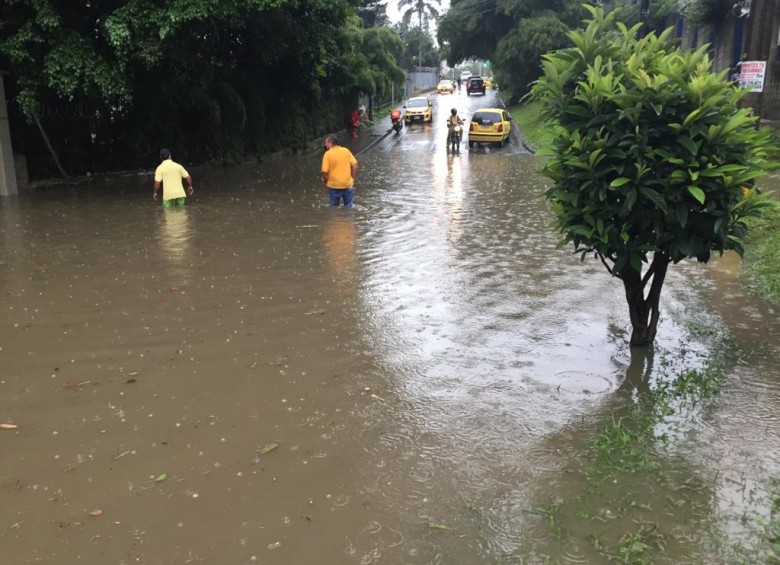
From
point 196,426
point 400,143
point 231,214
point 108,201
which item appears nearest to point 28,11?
point 108,201

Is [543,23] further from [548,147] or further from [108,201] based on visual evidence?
[548,147]

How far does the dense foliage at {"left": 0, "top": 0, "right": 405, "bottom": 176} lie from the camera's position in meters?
12.8

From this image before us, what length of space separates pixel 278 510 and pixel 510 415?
175 cm

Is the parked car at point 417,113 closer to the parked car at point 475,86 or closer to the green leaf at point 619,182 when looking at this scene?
the parked car at point 475,86

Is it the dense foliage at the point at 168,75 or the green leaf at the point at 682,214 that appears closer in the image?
the green leaf at the point at 682,214

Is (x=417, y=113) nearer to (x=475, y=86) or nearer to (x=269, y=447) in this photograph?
(x=475, y=86)

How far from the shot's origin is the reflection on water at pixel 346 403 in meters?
3.31

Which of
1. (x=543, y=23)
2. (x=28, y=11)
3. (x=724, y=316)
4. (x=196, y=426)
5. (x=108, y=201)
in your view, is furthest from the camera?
(x=543, y=23)

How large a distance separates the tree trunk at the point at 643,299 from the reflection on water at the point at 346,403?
0.60ft

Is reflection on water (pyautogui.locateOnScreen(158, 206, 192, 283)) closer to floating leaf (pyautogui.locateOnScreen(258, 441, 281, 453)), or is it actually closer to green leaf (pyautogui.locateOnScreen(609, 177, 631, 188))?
floating leaf (pyautogui.locateOnScreen(258, 441, 281, 453))

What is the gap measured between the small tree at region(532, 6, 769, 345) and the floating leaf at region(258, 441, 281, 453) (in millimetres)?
2603

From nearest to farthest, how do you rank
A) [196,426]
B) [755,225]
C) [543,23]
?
[196,426] → [755,225] → [543,23]

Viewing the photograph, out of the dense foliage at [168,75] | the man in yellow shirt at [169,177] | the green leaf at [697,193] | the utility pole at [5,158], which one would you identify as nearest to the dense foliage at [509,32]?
the dense foliage at [168,75]

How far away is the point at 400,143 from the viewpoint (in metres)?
34.1
